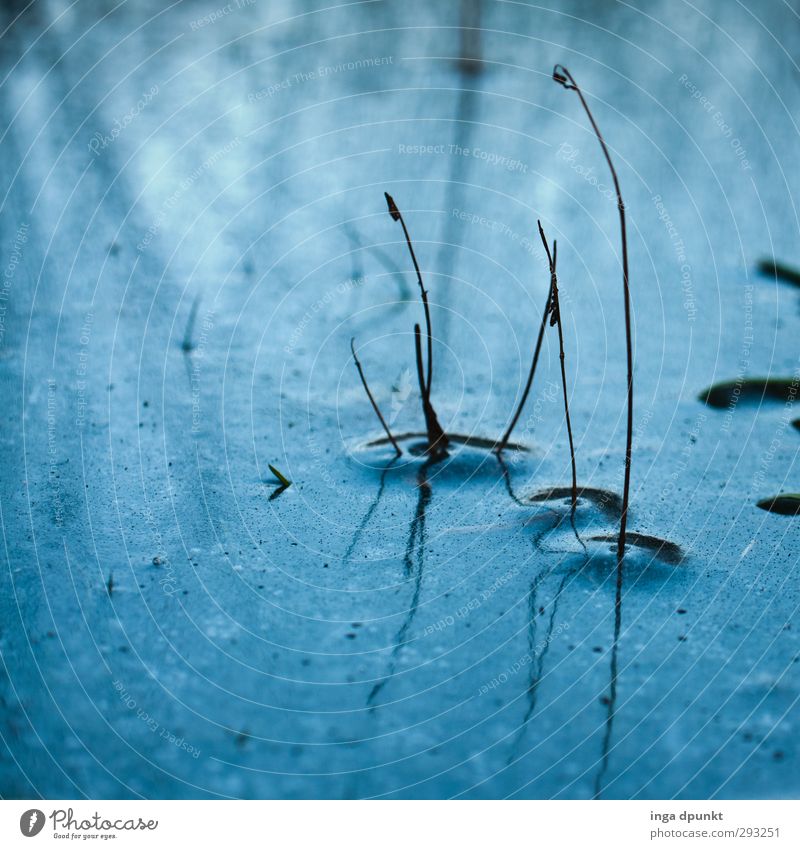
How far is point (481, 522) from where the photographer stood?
1.11 m

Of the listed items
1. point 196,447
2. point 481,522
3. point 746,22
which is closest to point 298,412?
point 196,447

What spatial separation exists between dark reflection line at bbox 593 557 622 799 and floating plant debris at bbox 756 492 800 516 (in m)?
0.23

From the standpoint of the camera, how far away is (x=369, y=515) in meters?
1.12

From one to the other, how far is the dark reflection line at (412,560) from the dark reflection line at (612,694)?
20 centimetres

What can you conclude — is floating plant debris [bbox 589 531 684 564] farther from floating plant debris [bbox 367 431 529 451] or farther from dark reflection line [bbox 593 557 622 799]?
floating plant debris [bbox 367 431 529 451]

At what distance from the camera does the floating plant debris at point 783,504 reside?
112 centimetres

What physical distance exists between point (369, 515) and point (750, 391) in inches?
23.3
